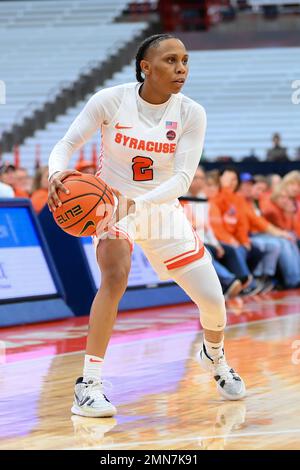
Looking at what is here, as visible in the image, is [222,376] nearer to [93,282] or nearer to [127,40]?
[93,282]

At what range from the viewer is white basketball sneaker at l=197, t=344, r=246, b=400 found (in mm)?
5855

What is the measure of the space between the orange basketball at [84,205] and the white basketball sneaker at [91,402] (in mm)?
773

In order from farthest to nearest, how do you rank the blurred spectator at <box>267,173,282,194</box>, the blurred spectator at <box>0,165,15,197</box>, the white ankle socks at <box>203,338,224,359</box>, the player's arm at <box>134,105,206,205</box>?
the blurred spectator at <box>267,173,282,194</box>
the blurred spectator at <box>0,165,15,197</box>
the white ankle socks at <box>203,338,224,359</box>
the player's arm at <box>134,105,206,205</box>

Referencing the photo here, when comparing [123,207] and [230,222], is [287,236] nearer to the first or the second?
[230,222]

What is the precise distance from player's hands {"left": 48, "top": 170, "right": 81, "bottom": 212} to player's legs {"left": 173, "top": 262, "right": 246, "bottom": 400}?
87 cm

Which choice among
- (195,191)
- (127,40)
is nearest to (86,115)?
(195,191)

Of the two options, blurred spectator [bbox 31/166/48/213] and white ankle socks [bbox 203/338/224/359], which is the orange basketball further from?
blurred spectator [bbox 31/166/48/213]

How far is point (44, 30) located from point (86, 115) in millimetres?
26384

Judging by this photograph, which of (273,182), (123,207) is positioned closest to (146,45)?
(123,207)

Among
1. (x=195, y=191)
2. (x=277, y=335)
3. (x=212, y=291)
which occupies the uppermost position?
(x=212, y=291)

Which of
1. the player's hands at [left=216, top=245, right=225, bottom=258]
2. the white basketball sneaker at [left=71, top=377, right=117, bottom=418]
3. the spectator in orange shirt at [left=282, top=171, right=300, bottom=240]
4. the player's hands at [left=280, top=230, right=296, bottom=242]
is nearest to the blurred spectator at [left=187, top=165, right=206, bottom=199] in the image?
the player's hands at [left=216, top=245, right=225, bottom=258]

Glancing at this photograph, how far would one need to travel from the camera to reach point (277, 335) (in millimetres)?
9047

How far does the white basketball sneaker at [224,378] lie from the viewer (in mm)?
5855

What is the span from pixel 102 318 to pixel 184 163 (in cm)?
92
